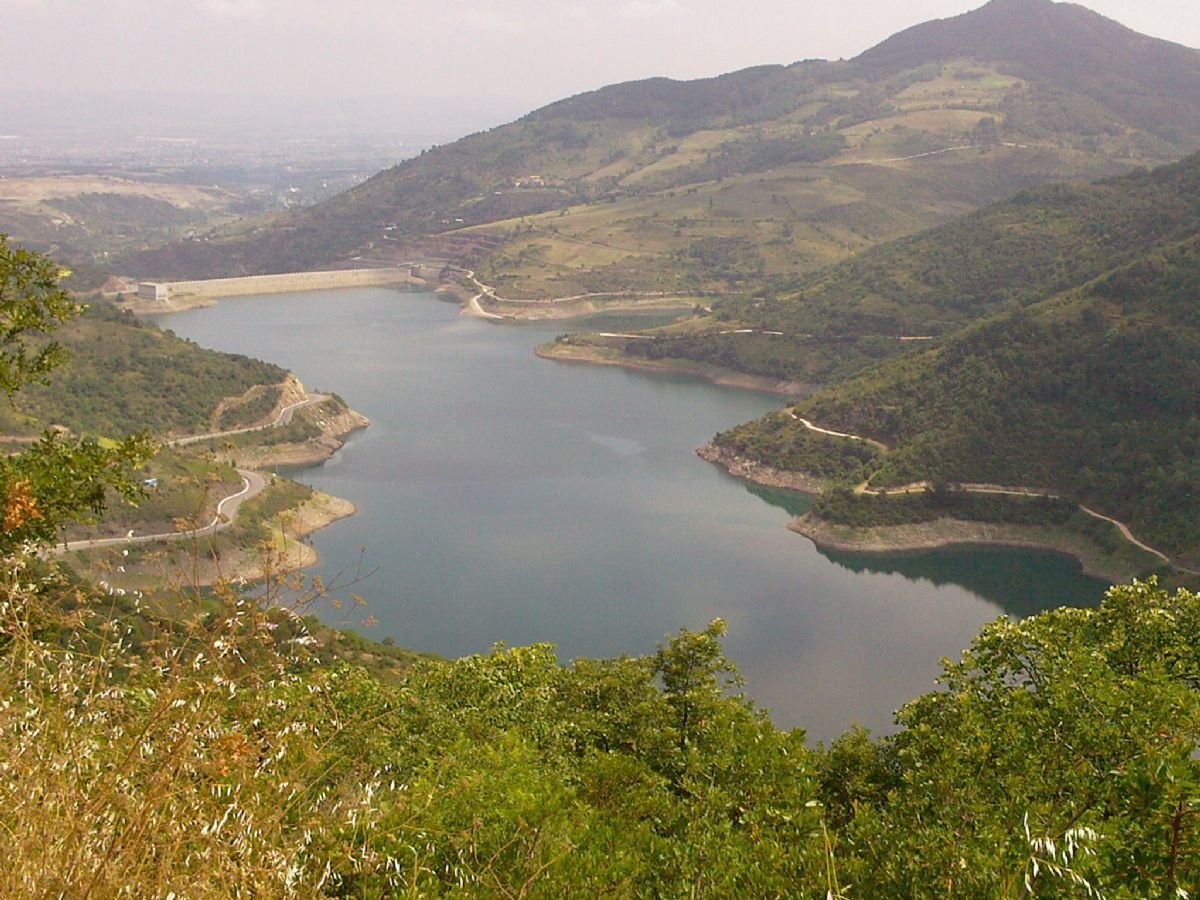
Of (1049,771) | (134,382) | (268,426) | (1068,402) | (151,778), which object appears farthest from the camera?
(268,426)

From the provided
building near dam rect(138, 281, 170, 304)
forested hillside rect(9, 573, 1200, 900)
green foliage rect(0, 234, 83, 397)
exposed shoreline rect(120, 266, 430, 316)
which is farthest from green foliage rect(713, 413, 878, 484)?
building near dam rect(138, 281, 170, 304)

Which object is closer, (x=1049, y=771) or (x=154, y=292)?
(x=1049, y=771)

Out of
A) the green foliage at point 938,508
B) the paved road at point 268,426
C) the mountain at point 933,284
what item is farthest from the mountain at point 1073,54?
the paved road at point 268,426

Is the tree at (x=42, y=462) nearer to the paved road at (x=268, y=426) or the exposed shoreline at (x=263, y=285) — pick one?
the paved road at (x=268, y=426)

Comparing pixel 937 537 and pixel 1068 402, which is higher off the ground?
pixel 1068 402

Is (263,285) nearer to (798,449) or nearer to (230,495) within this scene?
(230,495)

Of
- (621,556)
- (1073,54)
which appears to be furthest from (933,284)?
(1073,54)

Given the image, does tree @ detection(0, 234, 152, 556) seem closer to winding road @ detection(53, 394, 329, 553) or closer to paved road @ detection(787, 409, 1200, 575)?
winding road @ detection(53, 394, 329, 553)

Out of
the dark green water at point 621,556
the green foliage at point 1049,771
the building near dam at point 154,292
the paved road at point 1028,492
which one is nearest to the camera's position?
the green foliage at point 1049,771
